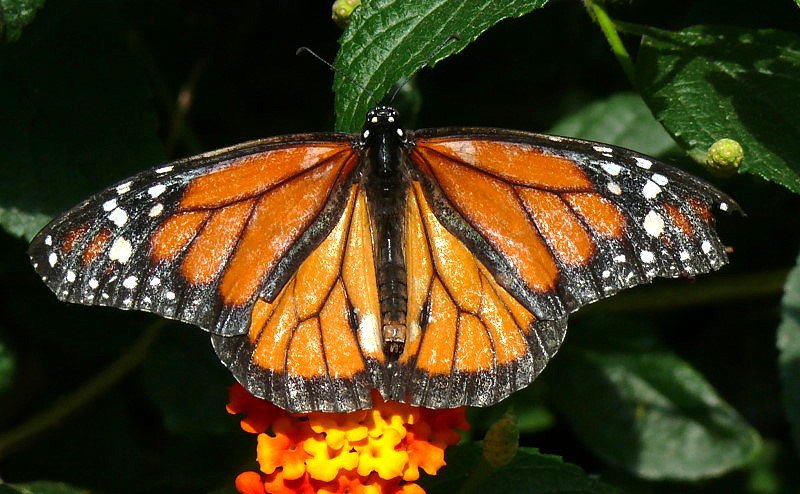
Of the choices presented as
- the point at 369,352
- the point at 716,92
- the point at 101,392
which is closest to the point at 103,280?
the point at 369,352

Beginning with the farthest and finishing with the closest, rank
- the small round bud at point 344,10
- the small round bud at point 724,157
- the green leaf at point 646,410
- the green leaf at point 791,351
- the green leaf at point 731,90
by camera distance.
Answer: the green leaf at point 646,410 < the green leaf at point 791,351 < the small round bud at point 344,10 < the green leaf at point 731,90 < the small round bud at point 724,157

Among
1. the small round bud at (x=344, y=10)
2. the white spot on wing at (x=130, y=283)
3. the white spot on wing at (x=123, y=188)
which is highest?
the small round bud at (x=344, y=10)

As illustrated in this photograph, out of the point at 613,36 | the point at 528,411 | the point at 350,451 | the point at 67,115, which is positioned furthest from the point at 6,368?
the point at 613,36

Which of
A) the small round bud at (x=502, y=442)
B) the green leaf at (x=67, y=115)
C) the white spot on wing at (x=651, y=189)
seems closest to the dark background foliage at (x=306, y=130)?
the green leaf at (x=67, y=115)

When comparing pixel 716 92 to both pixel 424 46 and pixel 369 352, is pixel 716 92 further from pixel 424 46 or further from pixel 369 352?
pixel 369 352

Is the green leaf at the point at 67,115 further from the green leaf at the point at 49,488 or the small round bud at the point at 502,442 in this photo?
the small round bud at the point at 502,442

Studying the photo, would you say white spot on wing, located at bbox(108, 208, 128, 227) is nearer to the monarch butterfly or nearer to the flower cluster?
the monarch butterfly

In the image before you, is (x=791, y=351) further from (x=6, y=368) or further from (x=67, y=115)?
(x=6, y=368)
